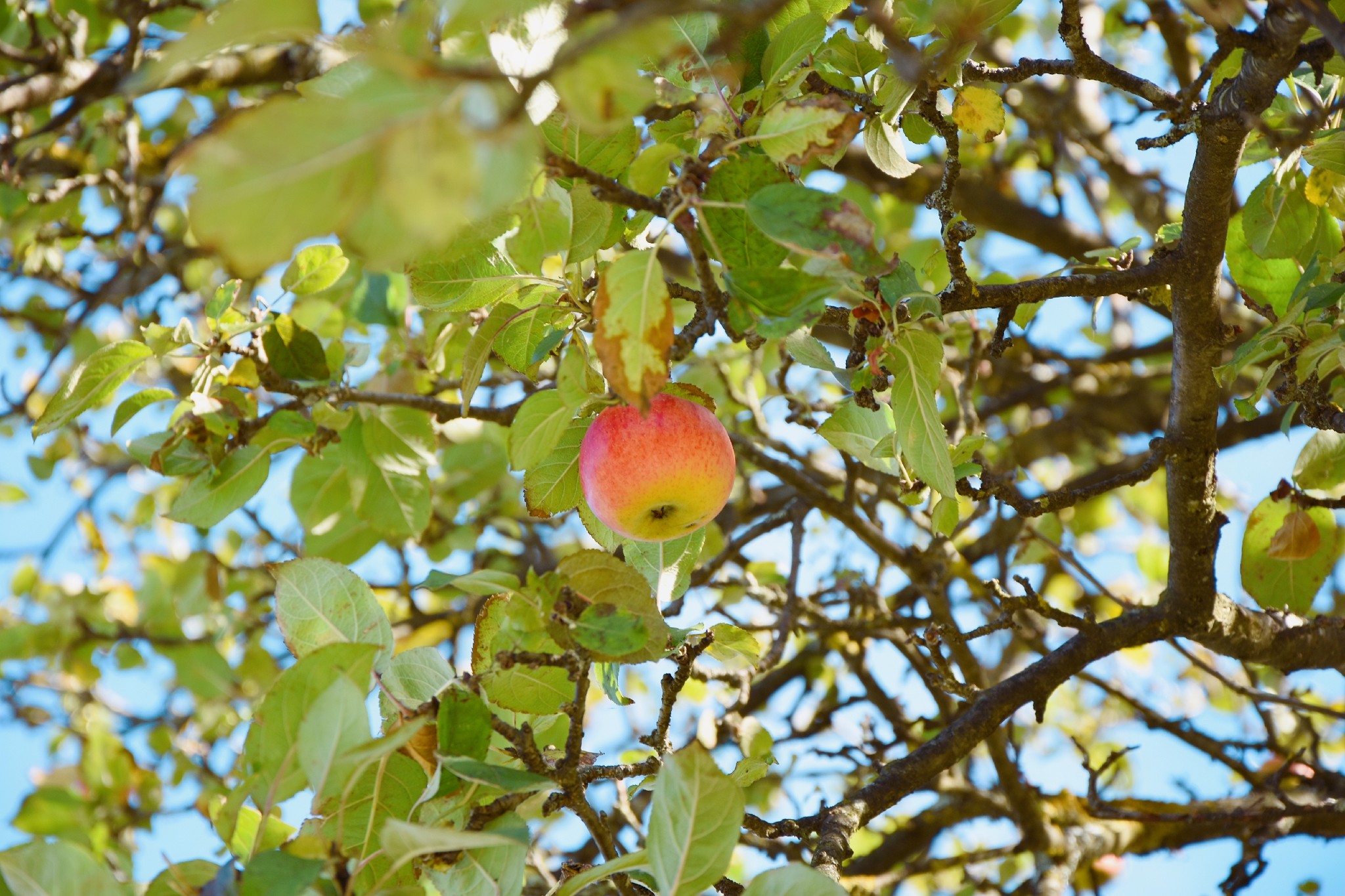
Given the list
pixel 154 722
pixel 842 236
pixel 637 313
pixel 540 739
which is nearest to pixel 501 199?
pixel 637 313

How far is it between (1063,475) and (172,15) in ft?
13.4

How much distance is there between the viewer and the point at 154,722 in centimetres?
400

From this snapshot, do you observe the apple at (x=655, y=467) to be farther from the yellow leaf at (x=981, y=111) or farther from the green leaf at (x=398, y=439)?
the green leaf at (x=398, y=439)

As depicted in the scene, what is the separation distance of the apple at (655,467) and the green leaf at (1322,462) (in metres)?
1.11

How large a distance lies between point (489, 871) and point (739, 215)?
0.88m

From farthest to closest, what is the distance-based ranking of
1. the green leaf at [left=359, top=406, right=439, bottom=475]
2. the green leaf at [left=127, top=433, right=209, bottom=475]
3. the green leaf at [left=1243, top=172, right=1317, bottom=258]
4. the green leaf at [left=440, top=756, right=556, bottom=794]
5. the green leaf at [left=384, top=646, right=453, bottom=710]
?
the green leaf at [left=359, top=406, right=439, bottom=475] → the green leaf at [left=127, top=433, right=209, bottom=475] → the green leaf at [left=1243, top=172, right=1317, bottom=258] → the green leaf at [left=384, top=646, right=453, bottom=710] → the green leaf at [left=440, top=756, right=556, bottom=794]

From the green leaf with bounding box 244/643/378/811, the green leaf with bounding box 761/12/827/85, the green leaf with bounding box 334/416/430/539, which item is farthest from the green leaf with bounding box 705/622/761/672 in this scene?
the green leaf with bounding box 334/416/430/539

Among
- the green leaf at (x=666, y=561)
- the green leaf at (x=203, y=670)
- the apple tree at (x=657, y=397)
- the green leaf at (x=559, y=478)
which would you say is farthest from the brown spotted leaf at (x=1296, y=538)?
the green leaf at (x=203, y=670)

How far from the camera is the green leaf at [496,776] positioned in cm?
110

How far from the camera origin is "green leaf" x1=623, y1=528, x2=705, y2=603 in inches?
64.0

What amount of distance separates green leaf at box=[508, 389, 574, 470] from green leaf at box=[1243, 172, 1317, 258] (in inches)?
48.6

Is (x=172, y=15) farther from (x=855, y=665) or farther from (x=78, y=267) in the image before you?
(x=855, y=665)

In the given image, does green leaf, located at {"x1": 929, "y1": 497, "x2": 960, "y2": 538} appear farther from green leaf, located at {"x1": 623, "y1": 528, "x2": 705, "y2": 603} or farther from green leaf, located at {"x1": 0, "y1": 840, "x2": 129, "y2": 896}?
green leaf, located at {"x1": 0, "y1": 840, "x2": 129, "y2": 896}

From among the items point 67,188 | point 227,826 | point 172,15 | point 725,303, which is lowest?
point 227,826
